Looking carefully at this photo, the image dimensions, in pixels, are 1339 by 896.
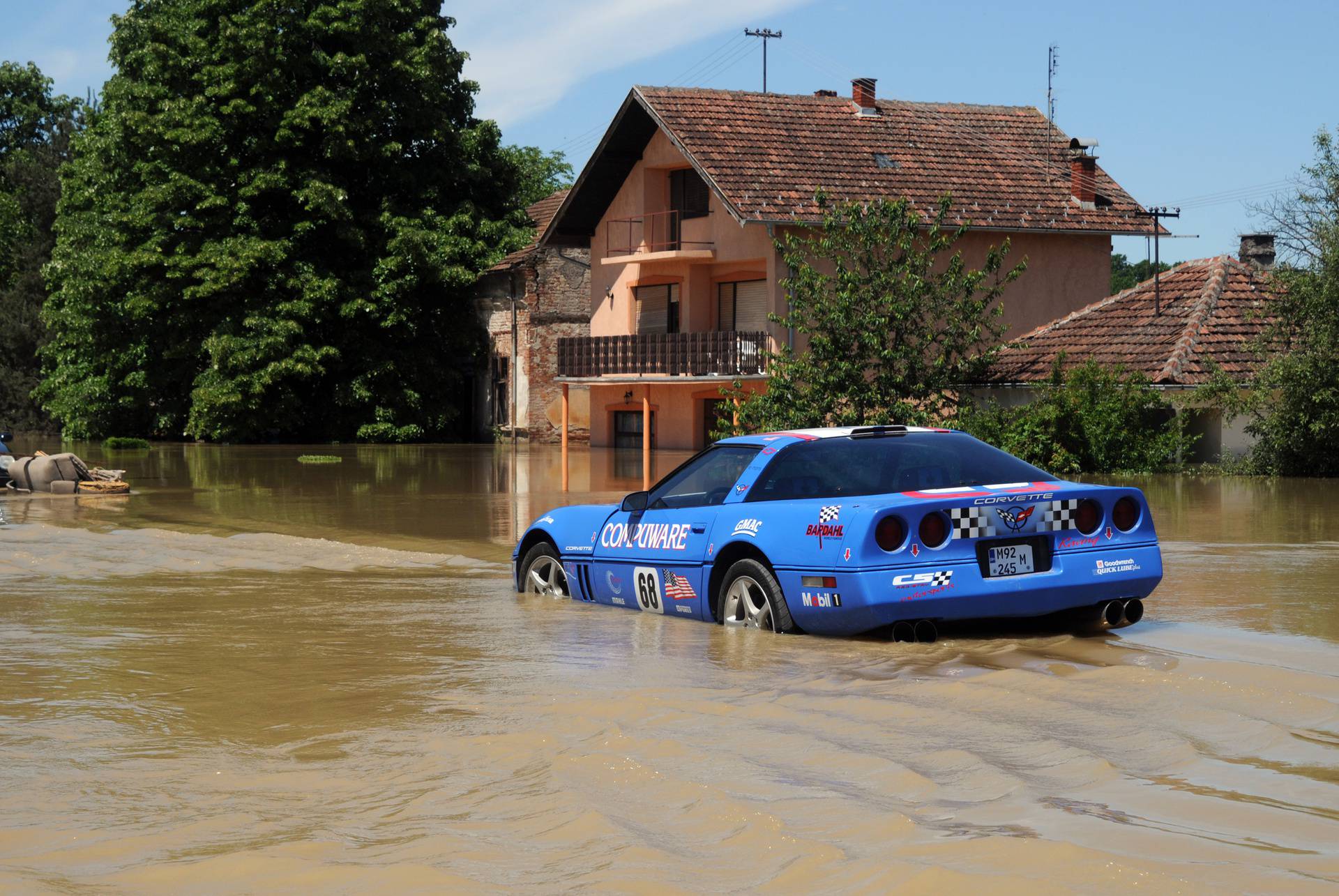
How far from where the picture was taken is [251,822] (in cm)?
494

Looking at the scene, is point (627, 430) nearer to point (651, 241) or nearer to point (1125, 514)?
point (651, 241)

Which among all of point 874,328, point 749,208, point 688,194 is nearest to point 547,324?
point 688,194

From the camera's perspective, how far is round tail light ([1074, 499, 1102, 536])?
27.7 ft

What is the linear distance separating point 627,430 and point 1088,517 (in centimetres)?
3570

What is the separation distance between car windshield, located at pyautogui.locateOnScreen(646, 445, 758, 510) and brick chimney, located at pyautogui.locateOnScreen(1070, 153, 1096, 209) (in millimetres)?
31407

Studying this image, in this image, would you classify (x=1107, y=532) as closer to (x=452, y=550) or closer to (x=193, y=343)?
(x=452, y=550)

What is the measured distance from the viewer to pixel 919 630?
8.22 meters

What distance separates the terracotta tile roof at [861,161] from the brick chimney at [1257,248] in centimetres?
271

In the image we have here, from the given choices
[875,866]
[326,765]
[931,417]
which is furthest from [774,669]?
[931,417]

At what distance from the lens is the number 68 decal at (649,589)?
9594 mm

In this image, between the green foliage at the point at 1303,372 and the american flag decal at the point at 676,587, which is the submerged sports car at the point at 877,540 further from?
the green foliage at the point at 1303,372

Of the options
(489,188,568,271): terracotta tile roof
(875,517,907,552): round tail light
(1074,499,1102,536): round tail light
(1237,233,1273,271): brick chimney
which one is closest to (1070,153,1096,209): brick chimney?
(1237,233,1273,271): brick chimney

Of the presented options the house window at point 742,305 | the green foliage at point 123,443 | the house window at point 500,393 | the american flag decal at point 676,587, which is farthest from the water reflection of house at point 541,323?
the american flag decal at point 676,587

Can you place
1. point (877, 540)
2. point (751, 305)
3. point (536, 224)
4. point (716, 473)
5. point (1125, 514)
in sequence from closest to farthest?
point (877, 540), point (1125, 514), point (716, 473), point (751, 305), point (536, 224)
